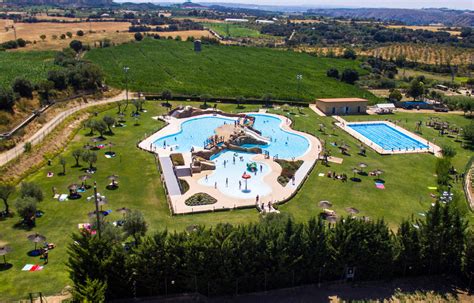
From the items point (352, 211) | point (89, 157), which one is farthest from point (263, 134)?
point (352, 211)

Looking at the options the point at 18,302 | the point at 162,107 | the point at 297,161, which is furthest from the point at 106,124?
the point at 18,302

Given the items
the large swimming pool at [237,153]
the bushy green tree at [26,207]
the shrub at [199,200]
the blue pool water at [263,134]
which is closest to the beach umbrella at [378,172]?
the large swimming pool at [237,153]

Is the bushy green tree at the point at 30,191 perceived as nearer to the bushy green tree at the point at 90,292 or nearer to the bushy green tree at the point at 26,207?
the bushy green tree at the point at 26,207

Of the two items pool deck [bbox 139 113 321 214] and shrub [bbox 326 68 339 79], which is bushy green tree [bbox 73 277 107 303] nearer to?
pool deck [bbox 139 113 321 214]

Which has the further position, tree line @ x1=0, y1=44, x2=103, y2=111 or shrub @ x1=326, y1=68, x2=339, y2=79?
shrub @ x1=326, y1=68, x2=339, y2=79

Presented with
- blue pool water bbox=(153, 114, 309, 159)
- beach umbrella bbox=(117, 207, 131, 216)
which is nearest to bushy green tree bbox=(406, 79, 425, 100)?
blue pool water bbox=(153, 114, 309, 159)

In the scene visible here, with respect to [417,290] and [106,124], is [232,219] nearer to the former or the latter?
[417,290]
